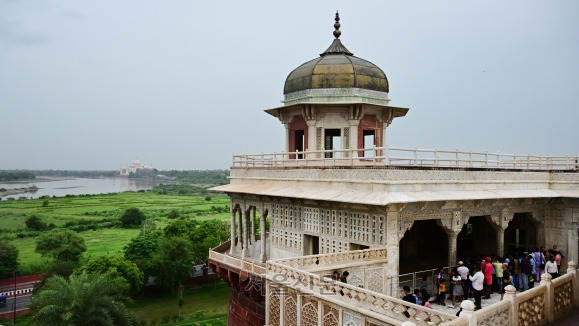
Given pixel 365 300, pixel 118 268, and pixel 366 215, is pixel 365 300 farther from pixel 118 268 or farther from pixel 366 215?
pixel 118 268

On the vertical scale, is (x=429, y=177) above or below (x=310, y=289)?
above

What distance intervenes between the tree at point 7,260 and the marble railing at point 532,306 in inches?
1911

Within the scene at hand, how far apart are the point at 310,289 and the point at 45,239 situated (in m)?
46.4

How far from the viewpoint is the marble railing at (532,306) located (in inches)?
300

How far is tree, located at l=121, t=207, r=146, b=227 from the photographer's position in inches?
3044

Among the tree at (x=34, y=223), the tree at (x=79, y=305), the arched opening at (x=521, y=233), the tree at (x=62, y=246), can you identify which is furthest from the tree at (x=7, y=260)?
the arched opening at (x=521, y=233)

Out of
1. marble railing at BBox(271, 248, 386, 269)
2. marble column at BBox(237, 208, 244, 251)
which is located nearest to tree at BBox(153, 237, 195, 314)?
marble column at BBox(237, 208, 244, 251)

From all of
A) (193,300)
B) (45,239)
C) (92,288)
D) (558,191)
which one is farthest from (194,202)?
(558,191)

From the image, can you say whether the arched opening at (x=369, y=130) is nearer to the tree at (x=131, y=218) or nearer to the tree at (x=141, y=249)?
the tree at (x=141, y=249)

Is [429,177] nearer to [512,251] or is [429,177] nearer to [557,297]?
[557,297]

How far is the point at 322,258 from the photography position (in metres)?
12.1

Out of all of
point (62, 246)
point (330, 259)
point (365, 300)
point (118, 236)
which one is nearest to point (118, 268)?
point (62, 246)

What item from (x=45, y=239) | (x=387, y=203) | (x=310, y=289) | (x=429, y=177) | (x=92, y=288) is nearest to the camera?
(x=310, y=289)

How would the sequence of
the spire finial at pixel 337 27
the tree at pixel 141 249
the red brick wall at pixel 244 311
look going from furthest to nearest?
the tree at pixel 141 249, the spire finial at pixel 337 27, the red brick wall at pixel 244 311
